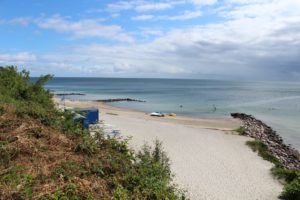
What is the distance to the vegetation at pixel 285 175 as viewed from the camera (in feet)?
38.3

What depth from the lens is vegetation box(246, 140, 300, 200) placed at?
1168 centimetres

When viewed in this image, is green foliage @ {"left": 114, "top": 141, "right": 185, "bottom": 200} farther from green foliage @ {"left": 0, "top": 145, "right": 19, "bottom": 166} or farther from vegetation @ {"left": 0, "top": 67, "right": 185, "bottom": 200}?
green foliage @ {"left": 0, "top": 145, "right": 19, "bottom": 166}

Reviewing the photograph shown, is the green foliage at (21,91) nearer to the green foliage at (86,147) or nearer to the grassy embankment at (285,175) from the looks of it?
the green foliage at (86,147)

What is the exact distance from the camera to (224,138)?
24.1m

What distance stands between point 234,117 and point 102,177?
37350 mm

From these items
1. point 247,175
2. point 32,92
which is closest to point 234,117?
point 247,175

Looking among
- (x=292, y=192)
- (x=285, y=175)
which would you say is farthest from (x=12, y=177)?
(x=285, y=175)

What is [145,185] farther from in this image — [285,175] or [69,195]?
[285,175]

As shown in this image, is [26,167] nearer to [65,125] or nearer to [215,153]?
[65,125]

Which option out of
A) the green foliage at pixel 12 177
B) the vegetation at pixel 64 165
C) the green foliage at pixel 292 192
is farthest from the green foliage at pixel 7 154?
the green foliage at pixel 292 192

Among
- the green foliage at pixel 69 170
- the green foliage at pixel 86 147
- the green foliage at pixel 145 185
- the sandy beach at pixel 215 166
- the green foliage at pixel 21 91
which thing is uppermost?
the green foliage at pixel 21 91

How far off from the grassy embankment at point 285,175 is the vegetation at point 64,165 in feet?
23.1

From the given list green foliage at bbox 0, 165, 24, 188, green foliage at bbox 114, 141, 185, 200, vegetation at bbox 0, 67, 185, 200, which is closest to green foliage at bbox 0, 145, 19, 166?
vegetation at bbox 0, 67, 185, 200

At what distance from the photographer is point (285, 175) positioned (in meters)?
14.7
